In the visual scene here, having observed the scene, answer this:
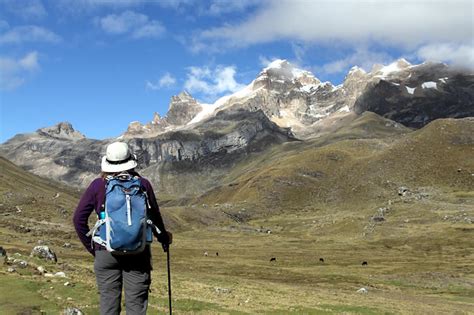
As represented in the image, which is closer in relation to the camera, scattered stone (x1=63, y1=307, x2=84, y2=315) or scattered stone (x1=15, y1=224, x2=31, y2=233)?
scattered stone (x1=63, y1=307, x2=84, y2=315)

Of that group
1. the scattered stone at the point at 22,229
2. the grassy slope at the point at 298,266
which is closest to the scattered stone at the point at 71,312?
the grassy slope at the point at 298,266

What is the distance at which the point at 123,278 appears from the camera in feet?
35.5

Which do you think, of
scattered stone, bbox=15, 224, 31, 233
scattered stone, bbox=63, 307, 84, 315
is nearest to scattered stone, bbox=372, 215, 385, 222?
scattered stone, bbox=15, 224, 31, 233

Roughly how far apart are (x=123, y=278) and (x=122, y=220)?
144cm

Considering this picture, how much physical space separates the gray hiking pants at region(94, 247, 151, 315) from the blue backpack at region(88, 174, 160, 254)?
1.26 feet

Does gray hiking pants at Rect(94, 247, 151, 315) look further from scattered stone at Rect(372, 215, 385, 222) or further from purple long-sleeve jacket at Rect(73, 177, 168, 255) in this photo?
scattered stone at Rect(372, 215, 385, 222)

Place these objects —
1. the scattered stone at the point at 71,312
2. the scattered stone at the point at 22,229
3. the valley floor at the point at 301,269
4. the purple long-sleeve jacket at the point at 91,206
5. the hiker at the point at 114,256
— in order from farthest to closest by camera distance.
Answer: the scattered stone at the point at 22,229, the valley floor at the point at 301,269, the scattered stone at the point at 71,312, the purple long-sleeve jacket at the point at 91,206, the hiker at the point at 114,256

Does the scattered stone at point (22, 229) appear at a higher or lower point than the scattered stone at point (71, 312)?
lower

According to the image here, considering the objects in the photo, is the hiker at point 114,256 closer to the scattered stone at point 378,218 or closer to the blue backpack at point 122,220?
the blue backpack at point 122,220

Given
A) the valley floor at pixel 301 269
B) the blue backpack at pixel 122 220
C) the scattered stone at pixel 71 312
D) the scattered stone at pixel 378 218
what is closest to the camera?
the blue backpack at pixel 122 220

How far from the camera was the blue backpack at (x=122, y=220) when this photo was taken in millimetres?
10266

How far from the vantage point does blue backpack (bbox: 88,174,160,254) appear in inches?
404

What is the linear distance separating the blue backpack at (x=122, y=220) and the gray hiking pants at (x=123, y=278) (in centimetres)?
39

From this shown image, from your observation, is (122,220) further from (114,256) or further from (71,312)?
(71,312)
